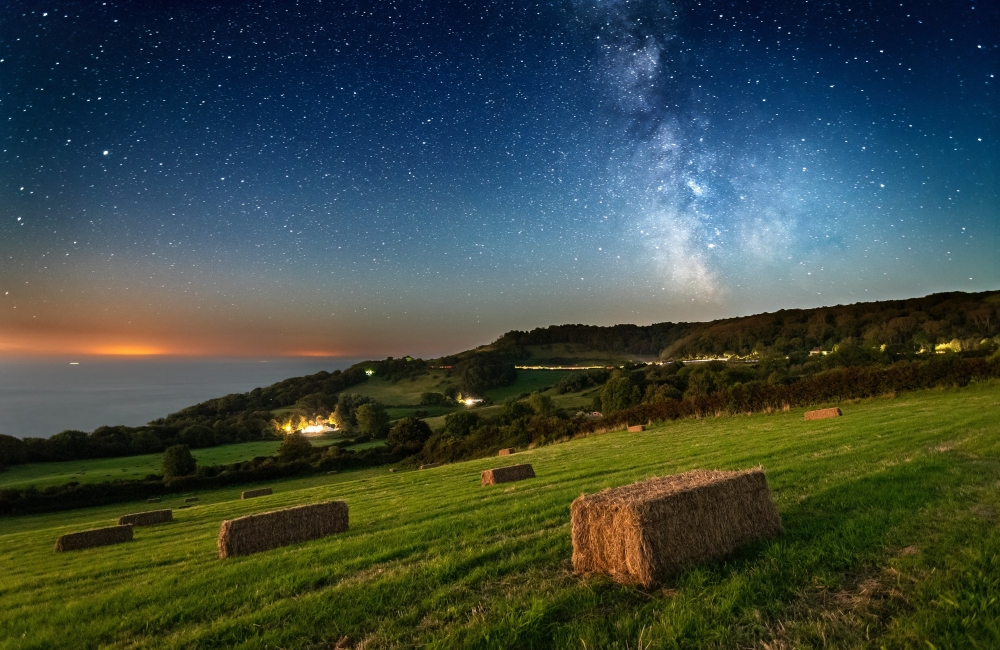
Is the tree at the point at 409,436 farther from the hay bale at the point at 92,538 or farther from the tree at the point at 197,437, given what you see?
the hay bale at the point at 92,538

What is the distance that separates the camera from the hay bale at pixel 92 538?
18.2 metres

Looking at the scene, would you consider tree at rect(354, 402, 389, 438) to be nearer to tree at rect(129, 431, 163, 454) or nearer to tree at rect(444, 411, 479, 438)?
tree at rect(444, 411, 479, 438)

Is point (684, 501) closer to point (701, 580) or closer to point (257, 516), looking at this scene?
point (701, 580)

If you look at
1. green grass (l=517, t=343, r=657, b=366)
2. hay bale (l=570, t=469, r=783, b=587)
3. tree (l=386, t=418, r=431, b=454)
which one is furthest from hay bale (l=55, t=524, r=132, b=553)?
green grass (l=517, t=343, r=657, b=366)

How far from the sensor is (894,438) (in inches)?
667

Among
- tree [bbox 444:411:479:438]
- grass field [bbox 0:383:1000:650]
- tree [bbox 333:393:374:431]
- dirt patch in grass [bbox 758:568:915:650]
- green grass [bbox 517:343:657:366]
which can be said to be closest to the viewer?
dirt patch in grass [bbox 758:568:915:650]

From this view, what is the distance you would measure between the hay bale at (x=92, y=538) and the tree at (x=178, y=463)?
60433 millimetres

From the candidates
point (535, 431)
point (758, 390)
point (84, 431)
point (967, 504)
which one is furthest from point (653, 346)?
point (967, 504)

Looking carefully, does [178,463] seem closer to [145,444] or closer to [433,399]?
[145,444]

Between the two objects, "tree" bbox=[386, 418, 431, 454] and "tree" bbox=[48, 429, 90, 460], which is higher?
"tree" bbox=[48, 429, 90, 460]

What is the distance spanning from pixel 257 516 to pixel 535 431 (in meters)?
51.1

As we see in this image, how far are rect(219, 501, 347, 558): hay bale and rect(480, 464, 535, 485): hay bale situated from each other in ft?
28.3

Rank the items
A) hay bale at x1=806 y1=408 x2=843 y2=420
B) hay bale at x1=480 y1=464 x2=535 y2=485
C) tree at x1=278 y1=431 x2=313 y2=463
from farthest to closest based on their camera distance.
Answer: tree at x1=278 y1=431 x2=313 y2=463
hay bale at x1=806 y1=408 x2=843 y2=420
hay bale at x1=480 y1=464 x2=535 y2=485

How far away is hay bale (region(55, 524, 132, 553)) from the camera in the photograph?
18.2m
